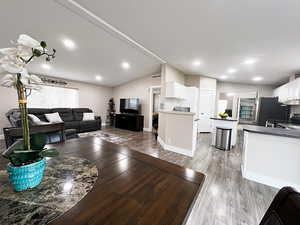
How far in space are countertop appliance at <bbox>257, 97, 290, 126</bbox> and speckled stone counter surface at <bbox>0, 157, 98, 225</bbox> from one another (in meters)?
6.19

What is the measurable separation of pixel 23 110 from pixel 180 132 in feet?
9.72

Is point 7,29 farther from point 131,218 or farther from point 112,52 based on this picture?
point 131,218

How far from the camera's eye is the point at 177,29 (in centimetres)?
238

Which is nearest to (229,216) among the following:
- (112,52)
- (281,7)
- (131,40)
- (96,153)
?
(96,153)

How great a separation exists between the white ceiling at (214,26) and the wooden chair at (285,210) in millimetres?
2327

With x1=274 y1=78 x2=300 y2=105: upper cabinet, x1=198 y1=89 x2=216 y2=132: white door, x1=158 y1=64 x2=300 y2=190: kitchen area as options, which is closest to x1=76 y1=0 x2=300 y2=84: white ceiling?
x1=274 y1=78 x2=300 y2=105: upper cabinet

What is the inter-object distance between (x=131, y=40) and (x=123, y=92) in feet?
13.4

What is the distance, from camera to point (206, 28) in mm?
2268

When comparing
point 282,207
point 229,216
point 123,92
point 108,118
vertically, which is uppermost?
point 123,92

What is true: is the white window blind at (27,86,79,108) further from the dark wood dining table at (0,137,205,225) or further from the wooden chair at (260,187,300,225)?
the wooden chair at (260,187,300,225)

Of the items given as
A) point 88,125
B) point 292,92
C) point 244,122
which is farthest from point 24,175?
point 244,122

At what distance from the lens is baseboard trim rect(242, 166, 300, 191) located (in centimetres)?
186

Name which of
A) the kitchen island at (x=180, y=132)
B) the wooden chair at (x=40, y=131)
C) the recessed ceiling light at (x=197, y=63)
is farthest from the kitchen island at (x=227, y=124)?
the wooden chair at (x=40, y=131)

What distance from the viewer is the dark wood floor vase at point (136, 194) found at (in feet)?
1.57
